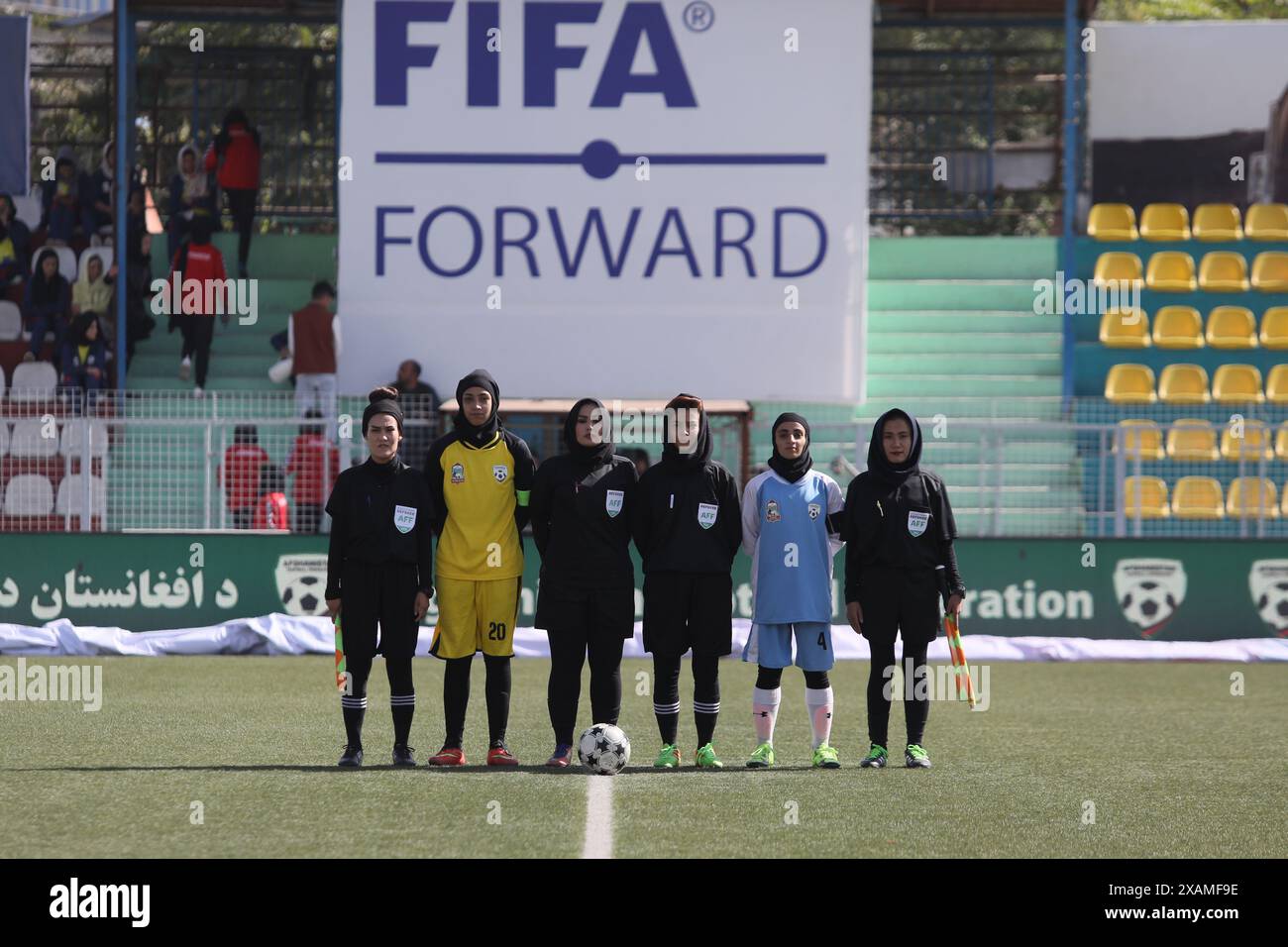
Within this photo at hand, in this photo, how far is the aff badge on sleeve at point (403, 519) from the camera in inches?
393

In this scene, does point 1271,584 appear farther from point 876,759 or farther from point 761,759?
point 761,759

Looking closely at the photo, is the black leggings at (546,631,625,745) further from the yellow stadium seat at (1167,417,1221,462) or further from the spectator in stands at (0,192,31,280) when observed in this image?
the spectator in stands at (0,192,31,280)

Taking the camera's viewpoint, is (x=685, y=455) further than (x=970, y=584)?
No

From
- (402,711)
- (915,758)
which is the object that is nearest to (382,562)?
(402,711)

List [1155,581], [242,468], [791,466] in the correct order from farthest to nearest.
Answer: [1155,581]
[242,468]
[791,466]

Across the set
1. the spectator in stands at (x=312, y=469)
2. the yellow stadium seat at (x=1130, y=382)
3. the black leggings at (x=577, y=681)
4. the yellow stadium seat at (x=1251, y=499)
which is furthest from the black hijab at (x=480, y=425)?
the yellow stadium seat at (x=1130, y=382)

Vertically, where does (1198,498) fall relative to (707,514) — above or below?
below

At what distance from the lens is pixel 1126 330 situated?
23031 mm

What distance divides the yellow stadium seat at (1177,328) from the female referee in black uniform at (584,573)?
1445cm

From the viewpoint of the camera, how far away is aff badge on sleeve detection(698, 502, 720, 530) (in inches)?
395

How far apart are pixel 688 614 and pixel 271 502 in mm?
8208

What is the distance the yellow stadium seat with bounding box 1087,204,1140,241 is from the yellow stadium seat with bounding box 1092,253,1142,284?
48 centimetres

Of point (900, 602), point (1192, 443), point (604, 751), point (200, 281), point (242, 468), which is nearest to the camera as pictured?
point (604, 751)

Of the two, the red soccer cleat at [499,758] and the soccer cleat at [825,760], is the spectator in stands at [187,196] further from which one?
the soccer cleat at [825,760]
